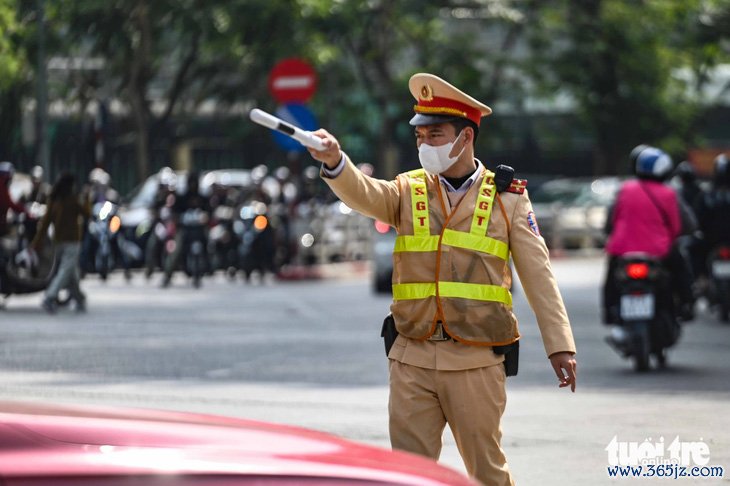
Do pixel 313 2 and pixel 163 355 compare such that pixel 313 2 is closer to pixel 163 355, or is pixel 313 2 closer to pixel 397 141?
pixel 397 141

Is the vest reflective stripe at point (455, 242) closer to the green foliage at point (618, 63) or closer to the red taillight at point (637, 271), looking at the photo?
the red taillight at point (637, 271)

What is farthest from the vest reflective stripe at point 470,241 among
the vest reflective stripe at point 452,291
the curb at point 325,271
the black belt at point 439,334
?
the curb at point 325,271

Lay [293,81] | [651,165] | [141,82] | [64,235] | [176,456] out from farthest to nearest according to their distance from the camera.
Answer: [141,82], [293,81], [64,235], [651,165], [176,456]

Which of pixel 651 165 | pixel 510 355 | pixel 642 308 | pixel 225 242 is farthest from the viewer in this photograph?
pixel 225 242

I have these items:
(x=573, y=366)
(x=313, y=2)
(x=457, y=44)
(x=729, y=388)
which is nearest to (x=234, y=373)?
(x=729, y=388)

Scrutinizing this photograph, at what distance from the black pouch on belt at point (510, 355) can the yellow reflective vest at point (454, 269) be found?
3cm

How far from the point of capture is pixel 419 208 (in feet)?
19.2

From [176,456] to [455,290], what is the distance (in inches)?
89.7

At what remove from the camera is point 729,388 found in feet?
41.2

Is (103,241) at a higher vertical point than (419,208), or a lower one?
higher

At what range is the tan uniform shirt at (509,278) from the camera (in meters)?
5.77

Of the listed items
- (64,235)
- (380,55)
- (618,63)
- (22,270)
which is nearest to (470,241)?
(64,235)

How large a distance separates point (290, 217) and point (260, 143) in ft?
43.8

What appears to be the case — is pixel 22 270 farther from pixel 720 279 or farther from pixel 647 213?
pixel 647 213
